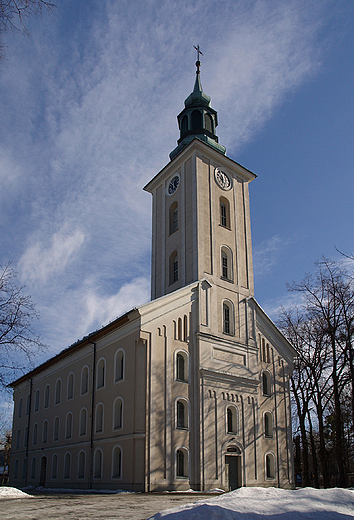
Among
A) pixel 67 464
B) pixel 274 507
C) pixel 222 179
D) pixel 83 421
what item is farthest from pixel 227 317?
pixel 274 507

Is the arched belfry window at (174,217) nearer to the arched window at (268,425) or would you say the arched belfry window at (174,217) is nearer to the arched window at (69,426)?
the arched window at (268,425)

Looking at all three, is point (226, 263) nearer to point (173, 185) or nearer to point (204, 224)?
point (204, 224)

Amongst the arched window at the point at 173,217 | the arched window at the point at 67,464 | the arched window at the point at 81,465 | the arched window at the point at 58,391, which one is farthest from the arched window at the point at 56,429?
the arched window at the point at 173,217

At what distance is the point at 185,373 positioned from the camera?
26484 millimetres

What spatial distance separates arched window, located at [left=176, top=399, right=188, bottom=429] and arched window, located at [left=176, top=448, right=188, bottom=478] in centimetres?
123

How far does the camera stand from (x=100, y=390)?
28500 mm

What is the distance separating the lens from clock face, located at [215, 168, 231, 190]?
34594 millimetres

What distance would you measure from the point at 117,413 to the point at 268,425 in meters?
10.1

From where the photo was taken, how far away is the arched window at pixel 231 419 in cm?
2761

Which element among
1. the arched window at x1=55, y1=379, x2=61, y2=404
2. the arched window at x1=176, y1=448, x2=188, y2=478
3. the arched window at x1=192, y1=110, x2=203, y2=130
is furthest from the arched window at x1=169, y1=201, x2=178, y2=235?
the arched window at x1=176, y1=448, x2=188, y2=478

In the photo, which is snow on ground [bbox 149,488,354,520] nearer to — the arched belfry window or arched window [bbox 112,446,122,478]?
arched window [bbox 112,446,122,478]

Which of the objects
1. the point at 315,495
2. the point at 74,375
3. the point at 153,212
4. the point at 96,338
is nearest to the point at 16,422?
the point at 74,375

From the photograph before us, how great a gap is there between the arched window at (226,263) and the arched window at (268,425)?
Result: 9049 mm

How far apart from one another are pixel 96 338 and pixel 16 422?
1939 centimetres
